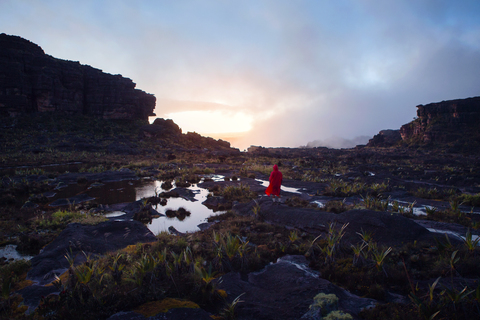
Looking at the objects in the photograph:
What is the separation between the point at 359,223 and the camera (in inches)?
340

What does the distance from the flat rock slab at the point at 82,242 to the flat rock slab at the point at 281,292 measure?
4318mm

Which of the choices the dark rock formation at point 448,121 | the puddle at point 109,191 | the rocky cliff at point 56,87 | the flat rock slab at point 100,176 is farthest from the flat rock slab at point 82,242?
the dark rock formation at point 448,121

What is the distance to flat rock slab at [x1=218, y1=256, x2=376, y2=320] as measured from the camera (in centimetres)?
452

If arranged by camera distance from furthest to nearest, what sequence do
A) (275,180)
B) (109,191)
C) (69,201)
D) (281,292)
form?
1. (109,191)
2. (69,201)
3. (275,180)
4. (281,292)

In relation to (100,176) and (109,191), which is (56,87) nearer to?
(100,176)

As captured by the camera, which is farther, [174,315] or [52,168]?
[52,168]

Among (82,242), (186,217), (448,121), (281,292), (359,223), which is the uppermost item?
(448,121)

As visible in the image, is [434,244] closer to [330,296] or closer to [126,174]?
[330,296]

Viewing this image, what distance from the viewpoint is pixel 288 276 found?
5871 mm

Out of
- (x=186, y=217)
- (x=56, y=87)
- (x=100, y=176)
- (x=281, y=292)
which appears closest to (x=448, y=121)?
(x=186, y=217)

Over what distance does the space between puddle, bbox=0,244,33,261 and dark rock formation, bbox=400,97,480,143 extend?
275 ft

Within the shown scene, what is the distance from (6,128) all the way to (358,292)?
69389 millimetres

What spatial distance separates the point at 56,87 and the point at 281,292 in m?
76.7

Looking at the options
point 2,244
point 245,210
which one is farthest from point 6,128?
point 245,210
